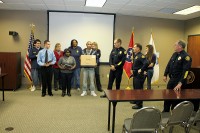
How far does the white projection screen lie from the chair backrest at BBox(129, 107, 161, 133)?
4806 mm

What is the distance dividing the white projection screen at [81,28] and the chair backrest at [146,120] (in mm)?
4806

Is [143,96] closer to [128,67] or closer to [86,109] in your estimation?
[86,109]

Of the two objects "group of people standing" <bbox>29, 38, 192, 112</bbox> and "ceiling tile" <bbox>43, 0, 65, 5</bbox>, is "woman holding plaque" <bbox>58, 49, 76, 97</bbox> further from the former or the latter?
"ceiling tile" <bbox>43, 0, 65, 5</bbox>

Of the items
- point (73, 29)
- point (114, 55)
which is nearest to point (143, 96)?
point (114, 55)

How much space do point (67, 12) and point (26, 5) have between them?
1.36 m

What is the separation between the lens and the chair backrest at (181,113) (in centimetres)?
256

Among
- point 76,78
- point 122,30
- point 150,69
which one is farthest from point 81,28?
point 150,69

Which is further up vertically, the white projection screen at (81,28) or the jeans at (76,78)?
the white projection screen at (81,28)

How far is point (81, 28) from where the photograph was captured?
6.95 m

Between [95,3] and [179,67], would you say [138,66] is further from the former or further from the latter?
[95,3]

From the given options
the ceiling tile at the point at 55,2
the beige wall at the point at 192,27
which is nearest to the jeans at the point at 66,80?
the ceiling tile at the point at 55,2

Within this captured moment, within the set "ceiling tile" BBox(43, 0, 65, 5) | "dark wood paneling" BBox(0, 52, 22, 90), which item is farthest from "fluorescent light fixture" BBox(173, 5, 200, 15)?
"dark wood paneling" BBox(0, 52, 22, 90)

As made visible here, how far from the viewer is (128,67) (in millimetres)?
6570

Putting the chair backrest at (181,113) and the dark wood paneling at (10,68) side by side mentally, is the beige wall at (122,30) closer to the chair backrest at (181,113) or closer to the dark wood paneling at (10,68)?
the dark wood paneling at (10,68)
